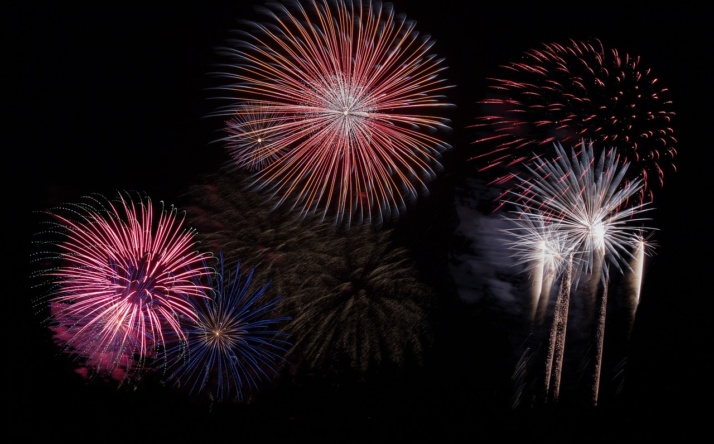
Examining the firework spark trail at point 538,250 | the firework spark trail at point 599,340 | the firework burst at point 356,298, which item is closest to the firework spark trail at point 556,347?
the firework spark trail at point 538,250

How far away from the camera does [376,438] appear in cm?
1483

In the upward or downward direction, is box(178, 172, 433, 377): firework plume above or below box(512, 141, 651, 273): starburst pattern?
below

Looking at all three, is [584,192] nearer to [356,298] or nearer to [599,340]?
[356,298]

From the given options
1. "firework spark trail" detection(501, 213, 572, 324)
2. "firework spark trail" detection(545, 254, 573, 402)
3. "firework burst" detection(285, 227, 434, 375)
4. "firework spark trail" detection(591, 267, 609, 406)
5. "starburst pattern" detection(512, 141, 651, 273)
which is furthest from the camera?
"firework spark trail" detection(591, 267, 609, 406)

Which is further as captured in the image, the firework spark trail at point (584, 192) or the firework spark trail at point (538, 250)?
the firework spark trail at point (538, 250)

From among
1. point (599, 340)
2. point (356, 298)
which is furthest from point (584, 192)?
point (599, 340)

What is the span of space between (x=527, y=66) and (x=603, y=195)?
Result: 3582mm

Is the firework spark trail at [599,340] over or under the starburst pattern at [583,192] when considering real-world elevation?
under

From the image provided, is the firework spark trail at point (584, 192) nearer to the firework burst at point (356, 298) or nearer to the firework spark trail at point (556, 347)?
the firework burst at point (356, 298)

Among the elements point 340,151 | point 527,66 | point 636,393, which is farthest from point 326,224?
point 636,393

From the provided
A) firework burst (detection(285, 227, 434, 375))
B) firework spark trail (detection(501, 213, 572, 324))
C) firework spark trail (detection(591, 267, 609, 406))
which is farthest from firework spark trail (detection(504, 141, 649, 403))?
firework spark trail (detection(591, 267, 609, 406))

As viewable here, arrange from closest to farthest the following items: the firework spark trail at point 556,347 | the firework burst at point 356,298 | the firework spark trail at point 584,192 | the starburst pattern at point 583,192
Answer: the firework spark trail at point 584,192 < the starburst pattern at point 583,192 < the firework burst at point 356,298 < the firework spark trail at point 556,347

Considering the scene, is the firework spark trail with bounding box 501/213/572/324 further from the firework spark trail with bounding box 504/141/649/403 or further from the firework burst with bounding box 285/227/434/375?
the firework burst with bounding box 285/227/434/375

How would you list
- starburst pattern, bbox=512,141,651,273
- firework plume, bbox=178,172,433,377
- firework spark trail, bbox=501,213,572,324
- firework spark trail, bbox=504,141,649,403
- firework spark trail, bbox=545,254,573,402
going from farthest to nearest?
firework spark trail, bbox=545,254,573,402, firework spark trail, bbox=501,213,572,324, firework plume, bbox=178,172,433,377, starburst pattern, bbox=512,141,651,273, firework spark trail, bbox=504,141,649,403
